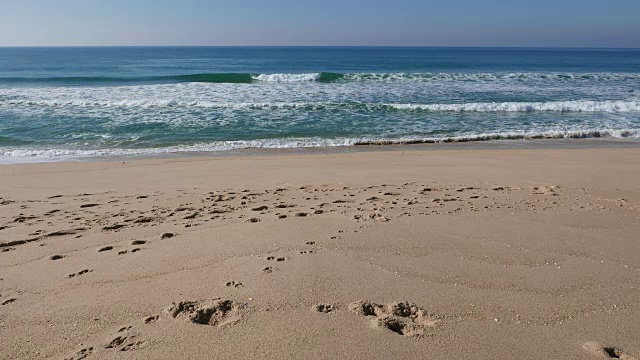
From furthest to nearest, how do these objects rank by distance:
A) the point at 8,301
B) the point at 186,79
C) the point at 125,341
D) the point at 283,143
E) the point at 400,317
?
1. the point at 186,79
2. the point at 283,143
3. the point at 8,301
4. the point at 400,317
5. the point at 125,341

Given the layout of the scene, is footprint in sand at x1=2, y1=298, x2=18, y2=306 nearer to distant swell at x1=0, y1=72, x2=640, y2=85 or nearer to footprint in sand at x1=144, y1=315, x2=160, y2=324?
footprint in sand at x1=144, y1=315, x2=160, y2=324

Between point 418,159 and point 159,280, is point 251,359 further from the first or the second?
point 418,159

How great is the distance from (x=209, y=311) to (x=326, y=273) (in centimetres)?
95

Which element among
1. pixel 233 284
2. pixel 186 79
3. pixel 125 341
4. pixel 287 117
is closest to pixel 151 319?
pixel 125 341

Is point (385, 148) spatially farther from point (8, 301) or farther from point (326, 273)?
point (8, 301)

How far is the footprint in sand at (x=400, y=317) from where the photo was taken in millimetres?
2691

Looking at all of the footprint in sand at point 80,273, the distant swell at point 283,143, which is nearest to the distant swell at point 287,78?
the distant swell at point 283,143

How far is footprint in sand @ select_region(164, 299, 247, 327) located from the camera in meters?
2.81

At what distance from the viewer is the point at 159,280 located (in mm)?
3408

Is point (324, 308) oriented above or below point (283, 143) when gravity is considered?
above

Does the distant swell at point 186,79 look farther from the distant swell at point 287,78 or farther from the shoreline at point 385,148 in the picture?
the shoreline at point 385,148

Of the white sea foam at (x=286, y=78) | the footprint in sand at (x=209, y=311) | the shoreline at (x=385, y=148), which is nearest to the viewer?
the footprint in sand at (x=209, y=311)

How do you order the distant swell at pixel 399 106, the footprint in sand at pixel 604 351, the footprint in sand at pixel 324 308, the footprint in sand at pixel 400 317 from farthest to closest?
1. the distant swell at pixel 399 106
2. the footprint in sand at pixel 324 308
3. the footprint in sand at pixel 400 317
4. the footprint in sand at pixel 604 351

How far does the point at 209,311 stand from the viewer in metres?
2.90
